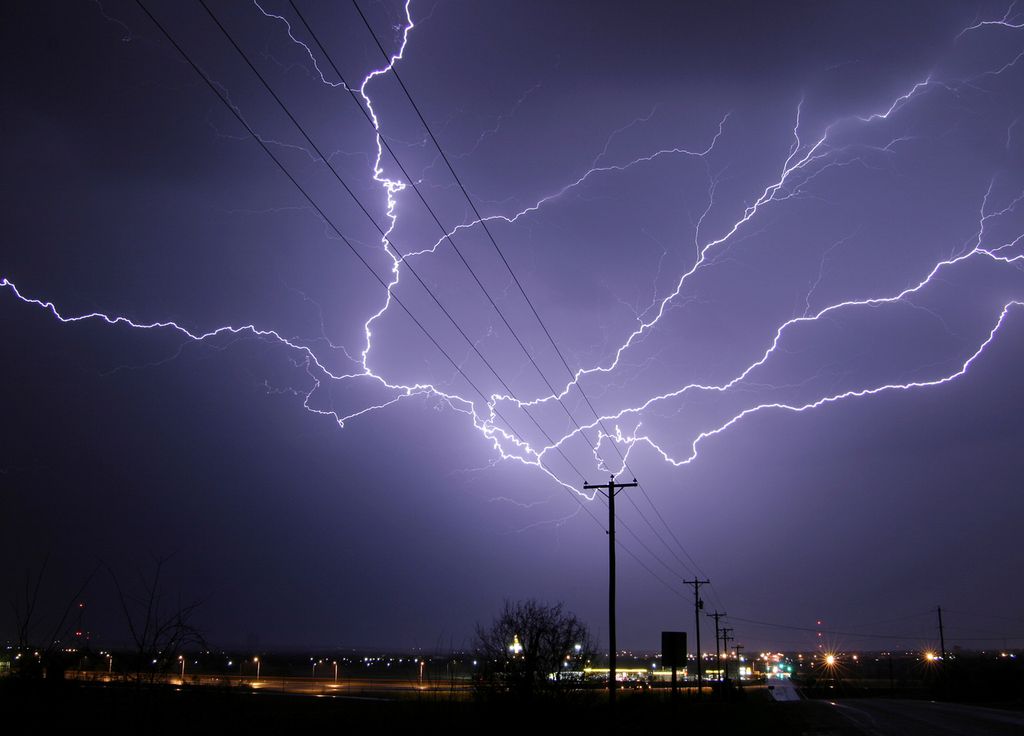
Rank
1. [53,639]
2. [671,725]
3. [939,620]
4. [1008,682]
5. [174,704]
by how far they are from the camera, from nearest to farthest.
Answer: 1. [53,639]
2. [174,704]
3. [671,725]
4. [1008,682]
5. [939,620]

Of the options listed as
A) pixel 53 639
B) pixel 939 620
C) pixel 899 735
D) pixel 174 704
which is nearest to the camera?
pixel 53 639

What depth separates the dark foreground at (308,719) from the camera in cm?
812

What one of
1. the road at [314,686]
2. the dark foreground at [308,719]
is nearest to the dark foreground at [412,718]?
the dark foreground at [308,719]

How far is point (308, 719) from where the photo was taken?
17.5 metres

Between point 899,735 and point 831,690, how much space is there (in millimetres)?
49824

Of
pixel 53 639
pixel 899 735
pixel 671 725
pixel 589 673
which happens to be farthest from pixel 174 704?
pixel 899 735

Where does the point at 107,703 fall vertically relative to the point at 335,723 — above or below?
above

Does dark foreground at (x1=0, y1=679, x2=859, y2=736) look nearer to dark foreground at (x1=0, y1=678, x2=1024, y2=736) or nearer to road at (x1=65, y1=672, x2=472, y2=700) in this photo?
dark foreground at (x1=0, y1=678, x2=1024, y2=736)

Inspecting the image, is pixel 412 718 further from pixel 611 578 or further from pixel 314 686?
pixel 314 686

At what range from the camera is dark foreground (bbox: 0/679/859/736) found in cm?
812

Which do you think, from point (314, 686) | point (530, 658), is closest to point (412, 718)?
point (530, 658)

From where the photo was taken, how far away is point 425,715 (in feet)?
52.4

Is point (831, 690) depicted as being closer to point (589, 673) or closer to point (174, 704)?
point (589, 673)

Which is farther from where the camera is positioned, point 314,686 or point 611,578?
point 314,686
